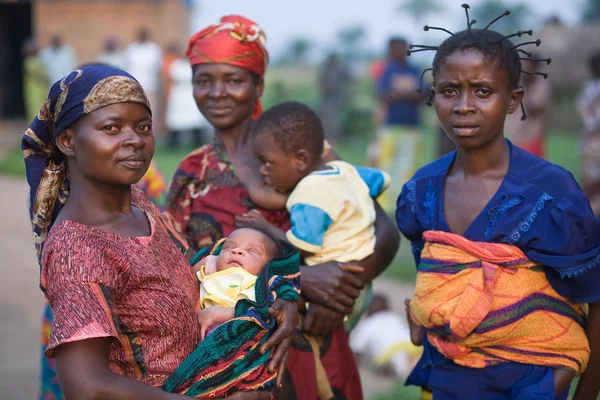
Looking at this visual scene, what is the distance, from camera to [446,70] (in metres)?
2.78

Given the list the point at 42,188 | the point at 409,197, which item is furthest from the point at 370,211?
the point at 42,188

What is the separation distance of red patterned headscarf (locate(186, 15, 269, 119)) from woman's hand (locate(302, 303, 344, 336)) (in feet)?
3.83

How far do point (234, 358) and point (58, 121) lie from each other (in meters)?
0.93

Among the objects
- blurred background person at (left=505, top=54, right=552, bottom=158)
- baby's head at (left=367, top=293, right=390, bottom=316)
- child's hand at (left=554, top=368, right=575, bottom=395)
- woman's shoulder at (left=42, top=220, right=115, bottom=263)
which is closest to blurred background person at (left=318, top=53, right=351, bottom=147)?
blurred background person at (left=505, top=54, right=552, bottom=158)

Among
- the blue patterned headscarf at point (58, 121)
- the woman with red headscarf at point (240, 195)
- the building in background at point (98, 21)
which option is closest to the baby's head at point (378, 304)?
the woman with red headscarf at point (240, 195)

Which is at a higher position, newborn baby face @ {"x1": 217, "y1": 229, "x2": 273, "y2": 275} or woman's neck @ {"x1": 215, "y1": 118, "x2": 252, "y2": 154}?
woman's neck @ {"x1": 215, "y1": 118, "x2": 252, "y2": 154}

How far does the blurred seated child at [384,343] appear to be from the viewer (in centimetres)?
567

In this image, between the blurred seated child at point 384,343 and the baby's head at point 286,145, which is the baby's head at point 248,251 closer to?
the baby's head at point 286,145

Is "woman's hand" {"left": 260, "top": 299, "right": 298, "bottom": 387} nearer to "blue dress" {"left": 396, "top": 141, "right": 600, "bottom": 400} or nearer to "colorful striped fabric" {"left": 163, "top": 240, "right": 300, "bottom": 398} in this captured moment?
"colorful striped fabric" {"left": 163, "top": 240, "right": 300, "bottom": 398}

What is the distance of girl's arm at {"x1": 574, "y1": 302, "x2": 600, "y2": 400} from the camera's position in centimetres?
277

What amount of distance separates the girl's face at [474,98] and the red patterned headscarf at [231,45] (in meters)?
1.04

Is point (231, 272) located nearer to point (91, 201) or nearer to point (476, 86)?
point (91, 201)

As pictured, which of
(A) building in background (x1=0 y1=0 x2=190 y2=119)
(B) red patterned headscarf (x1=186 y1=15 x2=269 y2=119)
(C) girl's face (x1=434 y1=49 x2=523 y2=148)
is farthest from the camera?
(A) building in background (x1=0 y1=0 x2=190 y2=119)

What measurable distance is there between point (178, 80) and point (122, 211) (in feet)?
48.1
